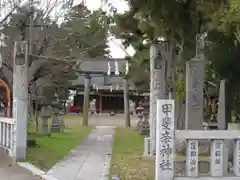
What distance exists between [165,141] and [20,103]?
618 cm

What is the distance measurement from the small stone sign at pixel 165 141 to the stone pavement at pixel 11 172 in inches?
142

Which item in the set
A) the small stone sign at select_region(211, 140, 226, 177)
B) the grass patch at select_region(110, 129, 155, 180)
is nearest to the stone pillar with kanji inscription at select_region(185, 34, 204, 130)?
the grass patch at select_region(110, 129, 155, 180)

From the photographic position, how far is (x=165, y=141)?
717 centimetres

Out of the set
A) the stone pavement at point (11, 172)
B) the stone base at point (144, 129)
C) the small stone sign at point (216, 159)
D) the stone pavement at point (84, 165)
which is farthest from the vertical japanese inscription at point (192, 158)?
the stone base at point (144, 129)

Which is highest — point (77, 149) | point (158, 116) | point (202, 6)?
point (202, 6)

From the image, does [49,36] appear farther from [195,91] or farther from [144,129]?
[144,129]

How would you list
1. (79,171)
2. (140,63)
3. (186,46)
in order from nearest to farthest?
(79,171) → (186,46) → (140,63)

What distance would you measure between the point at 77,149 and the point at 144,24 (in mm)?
6201

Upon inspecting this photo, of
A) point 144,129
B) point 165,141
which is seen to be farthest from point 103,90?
point 165,141

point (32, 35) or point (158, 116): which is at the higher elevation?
point (32, 35)

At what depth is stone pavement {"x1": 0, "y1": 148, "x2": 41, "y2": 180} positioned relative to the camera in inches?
385

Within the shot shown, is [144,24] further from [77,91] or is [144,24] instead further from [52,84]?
[77,91]

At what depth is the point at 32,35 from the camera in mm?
16641

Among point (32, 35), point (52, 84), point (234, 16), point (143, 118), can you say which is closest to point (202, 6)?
point (234, 16)
